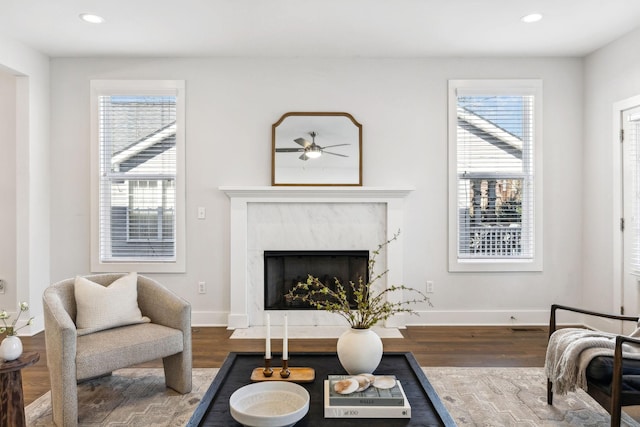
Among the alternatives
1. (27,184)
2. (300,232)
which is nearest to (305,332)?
(300,232)

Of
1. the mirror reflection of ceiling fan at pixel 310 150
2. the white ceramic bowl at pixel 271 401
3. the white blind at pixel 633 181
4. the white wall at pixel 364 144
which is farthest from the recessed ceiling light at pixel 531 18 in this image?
the white ceramic bowl at pixel 271 401

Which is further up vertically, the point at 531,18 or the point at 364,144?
the point at 531,18

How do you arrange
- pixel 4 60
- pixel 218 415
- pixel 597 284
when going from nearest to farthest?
pixel 218 415, pixel 4 60, pixel 597 284

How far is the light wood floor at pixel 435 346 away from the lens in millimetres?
3314

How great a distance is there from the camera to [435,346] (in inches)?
147

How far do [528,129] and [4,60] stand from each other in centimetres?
486

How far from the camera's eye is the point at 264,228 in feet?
14.2

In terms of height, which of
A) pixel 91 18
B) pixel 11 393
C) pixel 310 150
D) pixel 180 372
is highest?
pixel 91 18

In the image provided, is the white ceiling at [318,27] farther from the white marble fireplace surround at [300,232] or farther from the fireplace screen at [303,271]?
the fireplace screen at [303,271]

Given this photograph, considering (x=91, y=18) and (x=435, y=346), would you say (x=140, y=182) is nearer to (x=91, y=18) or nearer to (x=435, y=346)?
(x=91, y=18)

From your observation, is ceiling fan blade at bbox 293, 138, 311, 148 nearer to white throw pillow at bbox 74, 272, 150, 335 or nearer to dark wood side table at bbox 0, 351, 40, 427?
white throw pillow at bbox 74, 272, 150, 335

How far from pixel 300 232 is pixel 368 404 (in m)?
2.69

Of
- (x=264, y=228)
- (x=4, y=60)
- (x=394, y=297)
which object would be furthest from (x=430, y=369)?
(x=4, y=60)

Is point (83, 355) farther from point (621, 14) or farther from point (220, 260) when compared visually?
point (621, 14)
